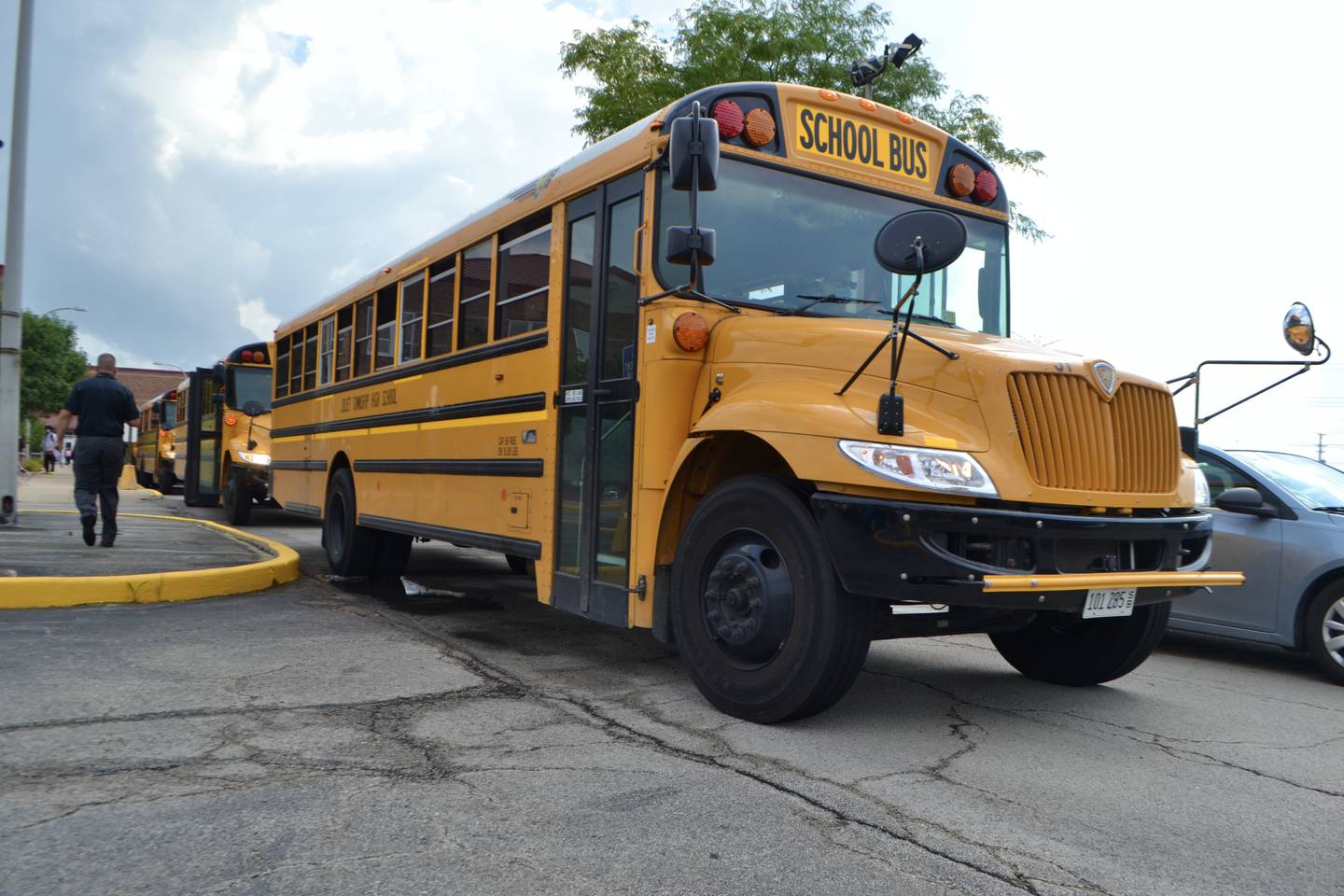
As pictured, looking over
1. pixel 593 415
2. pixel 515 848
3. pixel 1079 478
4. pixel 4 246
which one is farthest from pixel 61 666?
pixel 4 246

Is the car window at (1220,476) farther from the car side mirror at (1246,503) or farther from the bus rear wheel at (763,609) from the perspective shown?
the bus rear wheel at (763,609)

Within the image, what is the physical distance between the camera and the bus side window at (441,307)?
22.6 ft

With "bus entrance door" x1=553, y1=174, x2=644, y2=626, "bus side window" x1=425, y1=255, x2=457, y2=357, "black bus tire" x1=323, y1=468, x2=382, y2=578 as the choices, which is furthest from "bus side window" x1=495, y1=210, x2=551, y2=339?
"black bus tire" x1=323, y1=468, x2=382, y2=578

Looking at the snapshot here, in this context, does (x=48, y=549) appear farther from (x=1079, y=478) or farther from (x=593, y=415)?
(x=1079, y=478)

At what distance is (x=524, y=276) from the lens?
5953 millimetres

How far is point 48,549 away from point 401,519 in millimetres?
3669

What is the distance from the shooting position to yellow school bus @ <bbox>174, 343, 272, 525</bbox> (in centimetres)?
1480

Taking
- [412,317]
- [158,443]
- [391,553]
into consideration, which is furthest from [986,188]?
[158,443]

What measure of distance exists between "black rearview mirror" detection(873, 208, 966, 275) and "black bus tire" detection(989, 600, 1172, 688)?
182 centimetres

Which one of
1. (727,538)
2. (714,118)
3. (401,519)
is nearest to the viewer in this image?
(727,538)

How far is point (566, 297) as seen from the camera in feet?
17.9

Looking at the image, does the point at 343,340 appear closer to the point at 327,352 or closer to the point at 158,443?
the point at 327,352

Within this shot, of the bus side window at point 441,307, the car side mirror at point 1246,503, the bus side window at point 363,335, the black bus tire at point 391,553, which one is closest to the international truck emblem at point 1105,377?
the car side mirror at point 1246,503

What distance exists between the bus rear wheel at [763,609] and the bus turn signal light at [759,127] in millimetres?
1608
